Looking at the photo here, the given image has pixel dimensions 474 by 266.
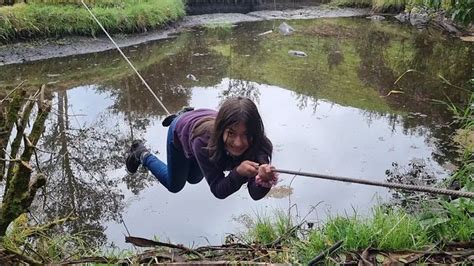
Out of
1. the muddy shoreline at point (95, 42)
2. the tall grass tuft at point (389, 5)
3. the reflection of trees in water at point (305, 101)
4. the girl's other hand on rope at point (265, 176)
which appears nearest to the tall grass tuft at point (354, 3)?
the tall grass tuft at point (389, 5)

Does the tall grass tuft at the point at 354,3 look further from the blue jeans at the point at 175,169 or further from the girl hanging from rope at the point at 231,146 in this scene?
the girl hanging from rope at the point at 231,146

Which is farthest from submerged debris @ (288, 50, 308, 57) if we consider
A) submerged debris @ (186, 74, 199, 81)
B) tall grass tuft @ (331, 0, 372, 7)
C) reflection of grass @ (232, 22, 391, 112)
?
tall grass tuft @ (331, 0, 372, 7)

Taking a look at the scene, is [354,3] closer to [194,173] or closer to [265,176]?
[194,173]

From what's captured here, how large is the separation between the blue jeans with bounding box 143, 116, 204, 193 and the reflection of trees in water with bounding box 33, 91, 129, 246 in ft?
1.85

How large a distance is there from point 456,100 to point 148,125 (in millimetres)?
3815

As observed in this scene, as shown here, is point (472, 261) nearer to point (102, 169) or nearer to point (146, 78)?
point (102, 169)

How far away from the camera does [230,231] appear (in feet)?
12.6

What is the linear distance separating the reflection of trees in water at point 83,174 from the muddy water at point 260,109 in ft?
0.04

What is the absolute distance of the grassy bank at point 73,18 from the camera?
29.9 feet

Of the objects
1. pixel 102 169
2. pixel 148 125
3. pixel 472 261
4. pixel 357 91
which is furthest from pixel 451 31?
pixel 472 261

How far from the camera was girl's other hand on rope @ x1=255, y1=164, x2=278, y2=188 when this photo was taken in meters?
2.49

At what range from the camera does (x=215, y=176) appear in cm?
284

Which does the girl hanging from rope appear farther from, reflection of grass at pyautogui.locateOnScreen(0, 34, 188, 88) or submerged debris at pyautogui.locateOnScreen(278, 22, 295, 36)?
submerged debris at pyautogui.locateOnScreen(278, 22, 295, 36)

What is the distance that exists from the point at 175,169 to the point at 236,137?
0.94 metres
